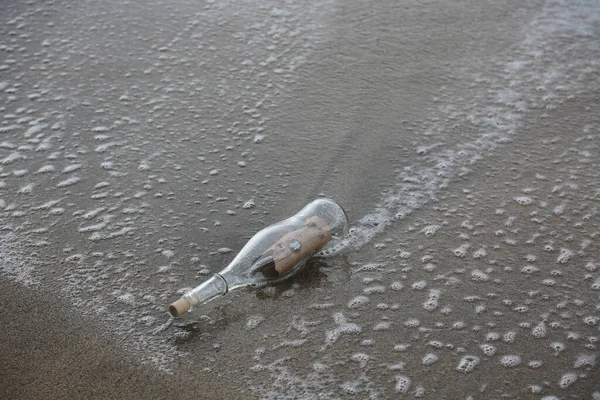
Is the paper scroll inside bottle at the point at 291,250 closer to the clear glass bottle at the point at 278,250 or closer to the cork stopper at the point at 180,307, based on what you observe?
the clear glass bottle at the point at 278,250

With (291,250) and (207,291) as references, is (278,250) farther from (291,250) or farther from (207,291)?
(207,291)

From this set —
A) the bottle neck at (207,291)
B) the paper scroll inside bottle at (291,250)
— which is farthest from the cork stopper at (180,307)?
the paper scroll inside bottle at (291,250)

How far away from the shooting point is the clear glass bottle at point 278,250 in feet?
5.61

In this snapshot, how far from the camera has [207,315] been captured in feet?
5.45

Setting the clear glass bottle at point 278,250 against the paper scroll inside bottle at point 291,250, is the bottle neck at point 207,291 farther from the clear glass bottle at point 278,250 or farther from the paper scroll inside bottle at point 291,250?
the paper scroll inside bottle at point 291,250

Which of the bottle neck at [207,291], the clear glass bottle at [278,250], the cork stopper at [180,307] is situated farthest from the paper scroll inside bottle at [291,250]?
the cork stopper at [180,307]

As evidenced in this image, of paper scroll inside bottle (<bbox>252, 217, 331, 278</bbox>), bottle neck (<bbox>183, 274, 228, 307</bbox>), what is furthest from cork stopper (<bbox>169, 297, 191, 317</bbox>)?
paper scroll inside bottle (<bbox>252, 217, 331, 278</bbox>)

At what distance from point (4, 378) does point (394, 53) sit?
1.76 meters

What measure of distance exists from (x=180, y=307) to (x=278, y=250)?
0.28 metres

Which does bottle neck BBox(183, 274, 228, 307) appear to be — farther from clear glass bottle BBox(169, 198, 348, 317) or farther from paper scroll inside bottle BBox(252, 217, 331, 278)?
paper scroll inside bottle BBox(252, 217, 331, 278)

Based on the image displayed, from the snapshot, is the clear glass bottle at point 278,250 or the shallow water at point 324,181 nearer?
the shallow water at point 324,181

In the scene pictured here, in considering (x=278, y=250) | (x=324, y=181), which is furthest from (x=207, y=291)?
(x=324, y=181)

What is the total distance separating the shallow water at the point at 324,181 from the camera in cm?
159

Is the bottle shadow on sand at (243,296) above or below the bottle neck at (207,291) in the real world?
below
